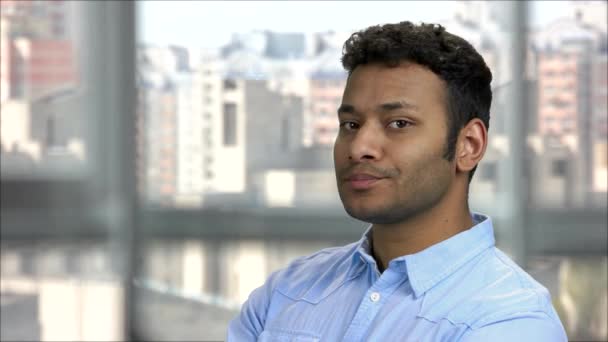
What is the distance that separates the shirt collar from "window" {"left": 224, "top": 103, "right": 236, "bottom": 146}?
6.45 ft

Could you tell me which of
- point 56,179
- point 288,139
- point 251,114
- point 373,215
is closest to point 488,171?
point 288,139

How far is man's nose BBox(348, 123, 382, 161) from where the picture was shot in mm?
967

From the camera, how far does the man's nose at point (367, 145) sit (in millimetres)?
967

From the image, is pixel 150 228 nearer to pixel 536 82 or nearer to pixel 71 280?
pixel 71 280

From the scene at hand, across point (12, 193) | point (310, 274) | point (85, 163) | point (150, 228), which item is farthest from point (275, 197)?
point (310, 274)

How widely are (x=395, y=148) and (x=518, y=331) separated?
0.20 meters

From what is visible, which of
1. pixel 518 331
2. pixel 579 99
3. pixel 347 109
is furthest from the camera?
pixel 579 99

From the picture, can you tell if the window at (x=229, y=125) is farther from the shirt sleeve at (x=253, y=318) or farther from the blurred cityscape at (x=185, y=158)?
the shirt sleeve at (x=253, y=318)

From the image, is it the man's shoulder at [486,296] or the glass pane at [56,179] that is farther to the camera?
the glass pane at [56,179]

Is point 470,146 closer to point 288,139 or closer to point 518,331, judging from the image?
point 518,331

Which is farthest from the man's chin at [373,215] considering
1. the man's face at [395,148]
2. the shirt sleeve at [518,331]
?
the shirt sleeve at [518,331]

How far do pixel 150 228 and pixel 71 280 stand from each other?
273 millimetres

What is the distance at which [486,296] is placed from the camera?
937 millimetres

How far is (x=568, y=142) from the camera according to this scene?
2850 millimetres
